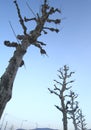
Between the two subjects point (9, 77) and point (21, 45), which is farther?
point (21, 45)

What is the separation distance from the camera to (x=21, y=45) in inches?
265

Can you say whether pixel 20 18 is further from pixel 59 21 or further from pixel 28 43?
pixel 59 21

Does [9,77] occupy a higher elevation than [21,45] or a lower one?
lower

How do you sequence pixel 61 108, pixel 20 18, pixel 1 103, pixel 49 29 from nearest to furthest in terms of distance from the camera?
pixel 1 103 → pixel 20 18 → pixel 49 29 → pixel 61 108

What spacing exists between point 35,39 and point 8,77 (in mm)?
2118

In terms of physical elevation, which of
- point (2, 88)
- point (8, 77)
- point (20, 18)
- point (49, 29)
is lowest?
point (2, 88)

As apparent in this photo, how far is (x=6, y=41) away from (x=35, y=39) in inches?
44.1

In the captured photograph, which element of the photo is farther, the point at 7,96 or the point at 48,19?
the point at 48,19

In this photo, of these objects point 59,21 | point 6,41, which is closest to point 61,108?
point 59,21

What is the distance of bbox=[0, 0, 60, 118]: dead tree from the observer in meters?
5.40

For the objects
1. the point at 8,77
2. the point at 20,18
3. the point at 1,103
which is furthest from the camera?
the point at 20,18

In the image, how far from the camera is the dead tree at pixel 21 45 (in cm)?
540

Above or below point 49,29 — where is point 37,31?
below

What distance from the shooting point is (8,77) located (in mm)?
5699
